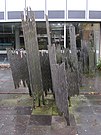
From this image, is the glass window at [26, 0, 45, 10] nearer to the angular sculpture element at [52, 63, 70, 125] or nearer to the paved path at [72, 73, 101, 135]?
the paved path at [72, 73, 101, 135]

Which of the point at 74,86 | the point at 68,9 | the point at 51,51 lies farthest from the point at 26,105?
the point at 68,9

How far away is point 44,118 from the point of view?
7.27 metres

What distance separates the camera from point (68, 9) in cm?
1772

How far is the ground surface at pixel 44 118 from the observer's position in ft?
20.9

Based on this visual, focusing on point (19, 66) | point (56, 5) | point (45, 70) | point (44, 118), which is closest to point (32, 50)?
point (45, 70)

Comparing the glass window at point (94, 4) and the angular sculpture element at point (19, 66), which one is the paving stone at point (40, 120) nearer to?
the angular sculpture element at point (19, 66)

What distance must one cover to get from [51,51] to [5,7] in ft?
37.7

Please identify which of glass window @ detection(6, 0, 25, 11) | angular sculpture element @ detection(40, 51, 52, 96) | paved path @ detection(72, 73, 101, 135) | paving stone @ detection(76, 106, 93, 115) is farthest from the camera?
glass window @ detection(6, 0, 25, 11)

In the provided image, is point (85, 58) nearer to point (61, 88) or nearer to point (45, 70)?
point (45, 70)

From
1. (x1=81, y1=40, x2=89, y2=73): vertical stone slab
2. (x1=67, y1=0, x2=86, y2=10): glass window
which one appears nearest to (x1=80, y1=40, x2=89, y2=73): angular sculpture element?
(x1=81, y1=40, x2=89, y2=73): vertical stone slab

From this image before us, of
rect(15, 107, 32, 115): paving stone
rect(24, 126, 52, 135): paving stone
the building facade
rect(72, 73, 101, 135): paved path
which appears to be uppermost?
the building facade

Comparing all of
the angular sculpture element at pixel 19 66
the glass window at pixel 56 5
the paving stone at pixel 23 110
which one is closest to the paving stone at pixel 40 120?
the paving stone at pixel 23 110

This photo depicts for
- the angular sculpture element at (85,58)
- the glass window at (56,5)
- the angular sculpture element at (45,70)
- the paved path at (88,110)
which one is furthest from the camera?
the glass window at (56,5)

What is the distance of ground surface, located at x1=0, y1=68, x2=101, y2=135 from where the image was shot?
251 inches
